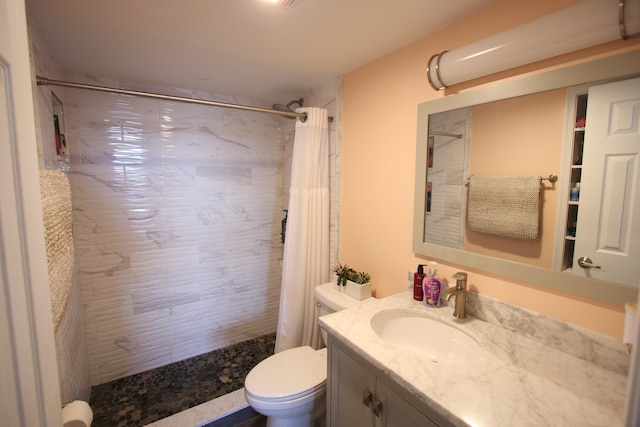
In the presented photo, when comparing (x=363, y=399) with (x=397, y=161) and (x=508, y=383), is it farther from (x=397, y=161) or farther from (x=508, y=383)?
(x=397, y=161)

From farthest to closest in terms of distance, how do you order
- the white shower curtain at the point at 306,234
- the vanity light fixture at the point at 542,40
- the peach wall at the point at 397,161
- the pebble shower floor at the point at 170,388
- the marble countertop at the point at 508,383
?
the white shower curtain at the point at 306,234 < the pebble shower floor at the point at 170,388 < the peach wall at the point at 397,161 < the vanity light fixture at the point at 542,40 < the marble countertop at the point at 508,383

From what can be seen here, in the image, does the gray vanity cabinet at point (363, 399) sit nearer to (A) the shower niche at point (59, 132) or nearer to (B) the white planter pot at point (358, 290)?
(B) the white planter pot at point (358, 290)

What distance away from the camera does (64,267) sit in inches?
41.1

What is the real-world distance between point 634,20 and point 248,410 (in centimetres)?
260

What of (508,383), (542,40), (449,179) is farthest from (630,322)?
(542,40)

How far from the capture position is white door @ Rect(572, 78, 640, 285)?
0.92 metres

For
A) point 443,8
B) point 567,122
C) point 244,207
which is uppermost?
point 443,8

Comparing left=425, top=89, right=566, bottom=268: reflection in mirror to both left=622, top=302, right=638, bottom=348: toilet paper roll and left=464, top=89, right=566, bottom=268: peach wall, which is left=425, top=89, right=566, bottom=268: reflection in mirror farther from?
left=622, top=302, right=638, bottom=348: toilet paper roll

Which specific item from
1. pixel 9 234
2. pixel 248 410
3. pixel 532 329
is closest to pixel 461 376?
pixel 532 329

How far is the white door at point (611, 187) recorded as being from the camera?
3.02 ft

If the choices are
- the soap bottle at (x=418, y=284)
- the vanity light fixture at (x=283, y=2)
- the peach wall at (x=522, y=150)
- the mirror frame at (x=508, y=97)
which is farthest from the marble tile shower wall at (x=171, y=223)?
the peach wall at (x=522, y=150)

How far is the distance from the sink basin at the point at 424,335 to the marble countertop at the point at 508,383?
0.29 feet

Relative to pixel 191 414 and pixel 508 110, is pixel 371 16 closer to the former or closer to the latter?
pixel 508 110

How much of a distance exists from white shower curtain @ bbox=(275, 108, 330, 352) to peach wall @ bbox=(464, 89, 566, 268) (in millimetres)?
1043
